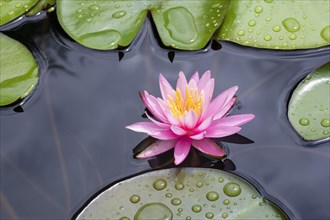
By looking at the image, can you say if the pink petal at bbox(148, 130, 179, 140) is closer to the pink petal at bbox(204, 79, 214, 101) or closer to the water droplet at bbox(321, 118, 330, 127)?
the pink petal at bbox(204, 79, 214, 101)

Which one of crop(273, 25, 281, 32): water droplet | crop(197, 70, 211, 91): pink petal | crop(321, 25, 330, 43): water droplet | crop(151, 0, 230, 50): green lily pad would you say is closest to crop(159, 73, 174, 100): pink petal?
crop(197, 70, 211, 91): pink petal

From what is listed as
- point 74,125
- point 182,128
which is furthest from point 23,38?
point 182,128

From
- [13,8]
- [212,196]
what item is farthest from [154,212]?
[13,8]

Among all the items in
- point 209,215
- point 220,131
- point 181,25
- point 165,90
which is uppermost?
point 181,25

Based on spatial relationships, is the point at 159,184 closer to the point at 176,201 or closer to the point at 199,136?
the point at 176,201

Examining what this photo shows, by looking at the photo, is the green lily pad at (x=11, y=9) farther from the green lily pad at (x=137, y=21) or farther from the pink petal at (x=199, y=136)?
the pink petal at (x=199, y=136)

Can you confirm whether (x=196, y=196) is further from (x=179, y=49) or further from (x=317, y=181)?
(x=179, y=49)
